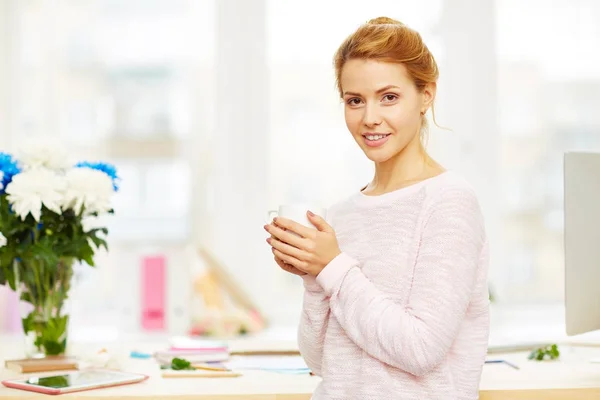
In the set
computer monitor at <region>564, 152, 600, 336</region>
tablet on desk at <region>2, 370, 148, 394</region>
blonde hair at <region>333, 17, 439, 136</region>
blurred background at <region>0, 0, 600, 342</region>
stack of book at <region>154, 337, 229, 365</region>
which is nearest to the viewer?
blonde hair at <region>333, 17, 439, 136</region>

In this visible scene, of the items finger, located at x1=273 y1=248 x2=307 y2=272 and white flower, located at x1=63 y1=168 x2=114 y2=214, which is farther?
white flower, located at x1=63 y1=168 x2=114 y2=214

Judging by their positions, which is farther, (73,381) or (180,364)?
(180,364)

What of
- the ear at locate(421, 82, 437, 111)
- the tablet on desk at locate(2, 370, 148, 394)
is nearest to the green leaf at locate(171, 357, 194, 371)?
the tablet on desk at locate(2, 370, 148, 394)

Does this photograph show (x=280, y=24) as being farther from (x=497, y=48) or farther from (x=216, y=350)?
(x=216, y=350)

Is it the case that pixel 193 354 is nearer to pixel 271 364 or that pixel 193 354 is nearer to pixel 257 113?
pixel 271 364

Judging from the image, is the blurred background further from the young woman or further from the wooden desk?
the young woman

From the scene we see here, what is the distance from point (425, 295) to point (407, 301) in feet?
0.17

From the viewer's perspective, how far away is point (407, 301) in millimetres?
1332

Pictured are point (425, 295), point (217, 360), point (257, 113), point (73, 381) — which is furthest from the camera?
point (257, 113)

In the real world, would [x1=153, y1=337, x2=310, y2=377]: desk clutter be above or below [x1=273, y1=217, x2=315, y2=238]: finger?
below

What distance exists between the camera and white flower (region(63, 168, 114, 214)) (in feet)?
5.97

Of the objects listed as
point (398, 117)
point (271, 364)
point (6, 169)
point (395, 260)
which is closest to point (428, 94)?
point (398, 117)

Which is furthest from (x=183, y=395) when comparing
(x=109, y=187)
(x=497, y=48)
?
(x=497, y=48)

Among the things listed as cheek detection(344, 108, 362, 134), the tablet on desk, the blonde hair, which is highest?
the blonde hair
